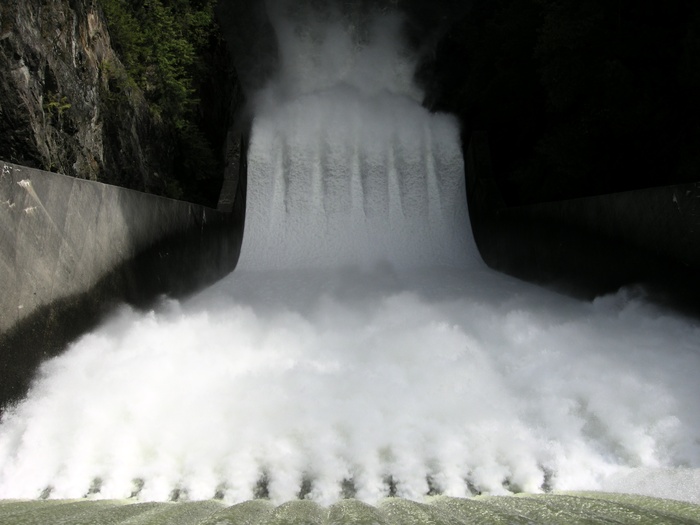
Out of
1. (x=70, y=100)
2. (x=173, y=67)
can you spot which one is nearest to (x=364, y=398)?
(x=70, y=100)

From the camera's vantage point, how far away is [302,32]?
1473 centimetres

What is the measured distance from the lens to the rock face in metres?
5.60

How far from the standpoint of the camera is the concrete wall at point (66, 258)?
378 cm

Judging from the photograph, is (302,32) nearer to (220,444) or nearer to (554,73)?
(554,73)

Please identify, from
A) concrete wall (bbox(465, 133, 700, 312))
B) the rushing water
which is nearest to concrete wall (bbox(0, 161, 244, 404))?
the rushing water

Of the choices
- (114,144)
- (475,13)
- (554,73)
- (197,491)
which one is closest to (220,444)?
(197,491)

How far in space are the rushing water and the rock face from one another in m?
→ 1.81

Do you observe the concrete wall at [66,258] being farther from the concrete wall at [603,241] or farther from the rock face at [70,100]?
the concrete wall at [603,241]

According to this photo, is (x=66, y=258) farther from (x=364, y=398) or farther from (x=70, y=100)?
(x=70, y=100)

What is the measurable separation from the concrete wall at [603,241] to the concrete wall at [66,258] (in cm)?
454

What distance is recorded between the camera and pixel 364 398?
13.3ft

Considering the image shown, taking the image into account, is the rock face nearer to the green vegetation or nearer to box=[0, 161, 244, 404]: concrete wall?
the green vegetation

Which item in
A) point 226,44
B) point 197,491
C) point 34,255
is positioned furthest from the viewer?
point 226,44

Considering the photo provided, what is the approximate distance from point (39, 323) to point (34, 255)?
0.44 metres
